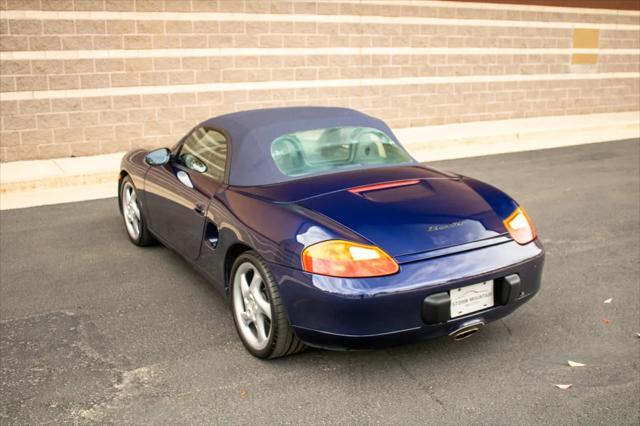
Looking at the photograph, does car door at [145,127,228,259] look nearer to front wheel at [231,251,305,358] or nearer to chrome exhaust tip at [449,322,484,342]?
front wheel at [231,251,305,358]

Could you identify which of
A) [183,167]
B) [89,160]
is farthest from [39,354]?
[89,160]

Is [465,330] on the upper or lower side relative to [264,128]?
lower

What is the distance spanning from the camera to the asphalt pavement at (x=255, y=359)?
358 centimetres

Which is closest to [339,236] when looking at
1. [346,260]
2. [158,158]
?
Answer: [346,260]

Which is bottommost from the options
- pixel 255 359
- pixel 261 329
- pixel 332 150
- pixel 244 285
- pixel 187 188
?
pixel 255 359

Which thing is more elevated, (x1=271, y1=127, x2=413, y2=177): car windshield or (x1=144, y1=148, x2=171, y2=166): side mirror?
(x1=271, y1=127, x2=413, y2=177): car windshield

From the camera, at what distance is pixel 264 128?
4.89 metres

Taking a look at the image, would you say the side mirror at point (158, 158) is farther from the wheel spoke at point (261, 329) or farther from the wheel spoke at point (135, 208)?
the wheel spoke at point (261, 329)

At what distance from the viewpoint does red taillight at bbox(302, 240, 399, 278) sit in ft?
12.0

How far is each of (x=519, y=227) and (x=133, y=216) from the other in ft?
11.9

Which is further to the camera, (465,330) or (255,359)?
(255,359)

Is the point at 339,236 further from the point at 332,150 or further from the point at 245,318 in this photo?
the point at 332,150

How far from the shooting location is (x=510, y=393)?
374 centimetres

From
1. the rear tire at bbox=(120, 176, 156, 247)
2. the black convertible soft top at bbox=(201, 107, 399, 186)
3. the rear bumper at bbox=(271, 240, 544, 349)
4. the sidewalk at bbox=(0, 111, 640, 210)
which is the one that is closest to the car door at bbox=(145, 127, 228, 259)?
the black convertible soft top at bbox=(201, 107, 399, 186)
